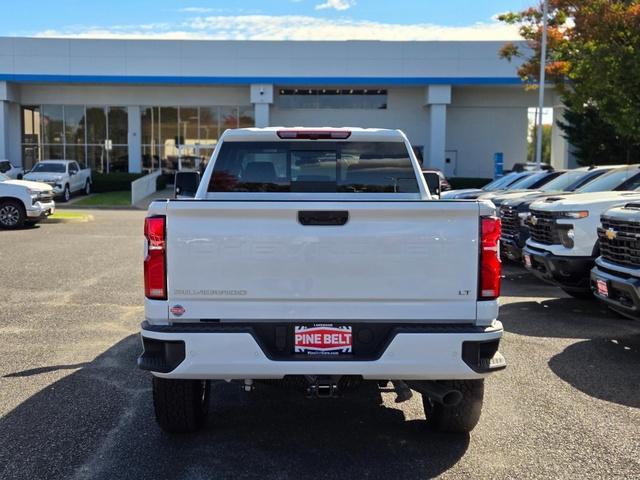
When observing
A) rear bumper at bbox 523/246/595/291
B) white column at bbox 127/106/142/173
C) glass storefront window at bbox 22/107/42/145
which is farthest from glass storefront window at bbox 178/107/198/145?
rear bumper at bbox 523/246/595/291

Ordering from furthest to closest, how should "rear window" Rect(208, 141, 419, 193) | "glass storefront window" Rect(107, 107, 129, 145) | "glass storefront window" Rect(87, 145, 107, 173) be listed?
1. "glass storefront window" Rect(87, 145, 107, 173)
2. "glass storefront window" Rect(107, 107, 129, 145)
3. "rear window" Rect(208, 141, 419, 193)

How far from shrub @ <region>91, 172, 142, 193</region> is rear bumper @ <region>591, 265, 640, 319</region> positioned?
32.3 m

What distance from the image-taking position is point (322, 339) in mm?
3844

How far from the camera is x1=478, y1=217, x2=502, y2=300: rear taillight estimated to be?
12.5 feet

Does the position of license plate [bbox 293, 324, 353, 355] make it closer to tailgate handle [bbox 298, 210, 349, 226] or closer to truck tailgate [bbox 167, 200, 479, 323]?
truck tailgate [bbox 167, 200, 479, 323]

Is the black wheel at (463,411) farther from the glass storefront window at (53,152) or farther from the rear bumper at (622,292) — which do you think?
the glass storefront window at (53,152)

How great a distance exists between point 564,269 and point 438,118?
3081 centimetres

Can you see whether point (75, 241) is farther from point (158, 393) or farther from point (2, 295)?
point (158, 393)

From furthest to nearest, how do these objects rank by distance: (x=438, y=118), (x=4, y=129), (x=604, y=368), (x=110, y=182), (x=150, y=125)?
1. (x=150, y=125)
2. (x=4, y=129)
3. (x=438, y=118)
4. (x=110, y=182)
5. (x=604, y=368)

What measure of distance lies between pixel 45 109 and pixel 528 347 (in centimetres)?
3928

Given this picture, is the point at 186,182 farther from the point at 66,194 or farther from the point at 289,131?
the point at 66,194

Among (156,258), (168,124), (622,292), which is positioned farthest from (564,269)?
(168,124)

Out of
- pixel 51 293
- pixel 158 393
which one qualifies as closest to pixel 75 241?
pixel 51 293

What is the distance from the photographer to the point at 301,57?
38.0m
